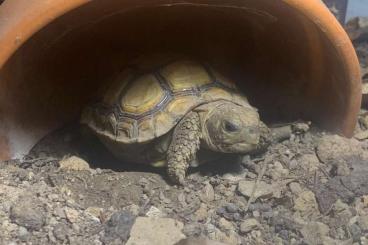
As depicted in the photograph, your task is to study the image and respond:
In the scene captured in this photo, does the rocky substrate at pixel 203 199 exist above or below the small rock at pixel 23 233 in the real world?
above

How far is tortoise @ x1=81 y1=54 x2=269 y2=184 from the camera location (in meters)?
2.31

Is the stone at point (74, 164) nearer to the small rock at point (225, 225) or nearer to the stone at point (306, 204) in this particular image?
the small rock at point (225, 225)

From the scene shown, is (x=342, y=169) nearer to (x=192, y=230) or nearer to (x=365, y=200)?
(x=365, y=200)

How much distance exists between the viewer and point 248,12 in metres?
2.34

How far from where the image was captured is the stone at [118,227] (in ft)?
5.75

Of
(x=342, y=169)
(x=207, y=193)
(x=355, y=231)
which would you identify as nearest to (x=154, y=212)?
(x=207, y=193)

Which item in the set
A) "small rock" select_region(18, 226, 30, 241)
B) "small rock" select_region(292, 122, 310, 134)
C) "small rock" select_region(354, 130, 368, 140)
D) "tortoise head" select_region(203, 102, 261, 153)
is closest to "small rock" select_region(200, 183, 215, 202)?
"tortoise head" select_region(203, 102, 261, 153)

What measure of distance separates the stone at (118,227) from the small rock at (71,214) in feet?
0.45

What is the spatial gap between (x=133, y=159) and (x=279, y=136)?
86 centimetres

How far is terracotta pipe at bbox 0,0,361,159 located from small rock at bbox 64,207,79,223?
68 centimetres

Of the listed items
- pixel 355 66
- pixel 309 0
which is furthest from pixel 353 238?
pixel 309 0

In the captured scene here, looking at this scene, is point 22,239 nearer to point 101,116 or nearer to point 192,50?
point 101,116

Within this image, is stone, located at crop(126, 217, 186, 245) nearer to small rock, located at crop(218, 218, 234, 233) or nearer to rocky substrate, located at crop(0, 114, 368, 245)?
rocky substrate, located at crop(0, 114, 368, 245)

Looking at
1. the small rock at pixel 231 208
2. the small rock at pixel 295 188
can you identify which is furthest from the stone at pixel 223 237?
the small rock at pixel 295 188
